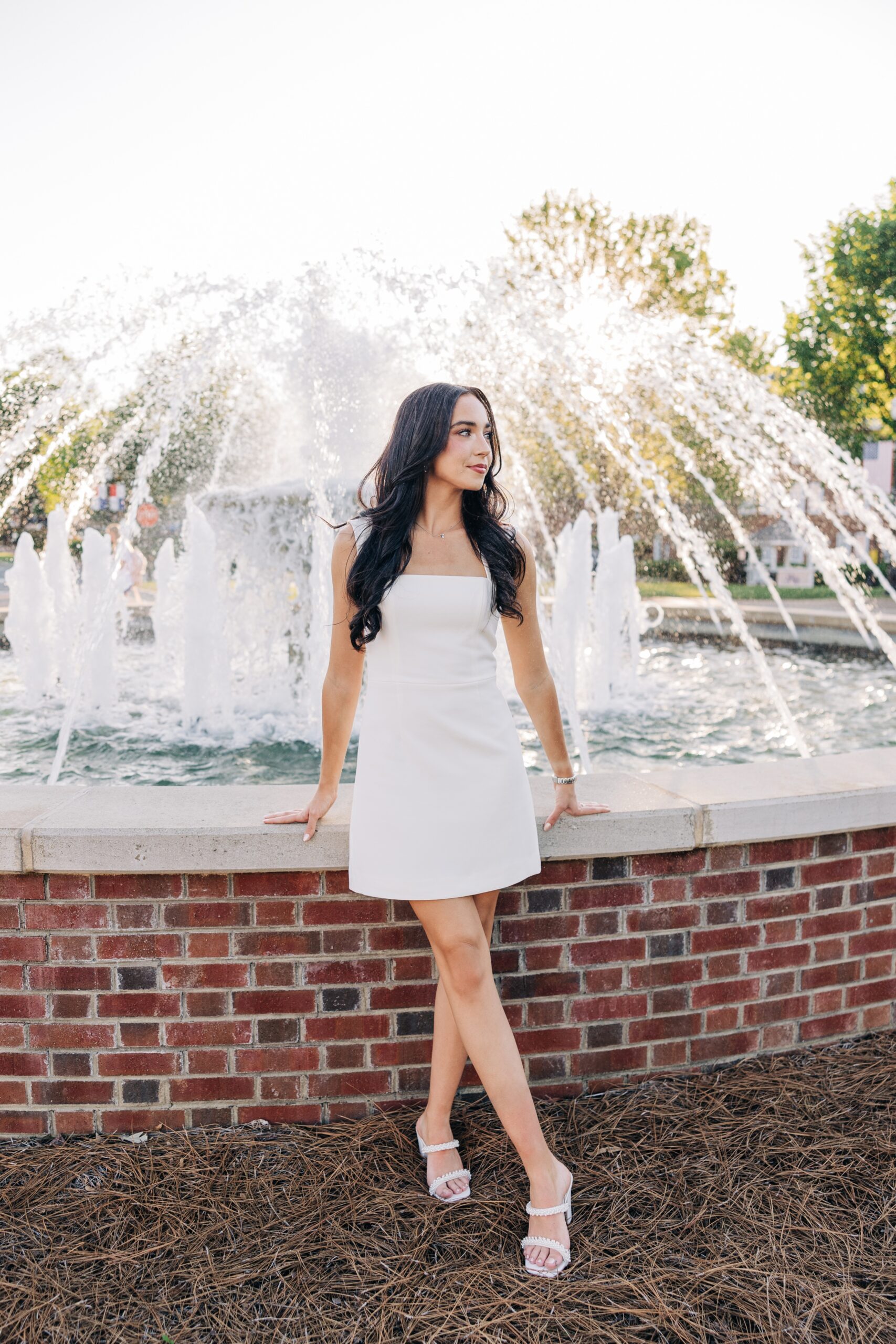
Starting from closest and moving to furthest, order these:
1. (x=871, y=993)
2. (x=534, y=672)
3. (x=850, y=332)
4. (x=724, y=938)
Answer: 1. (x=534, y=672)
2. (x=724, y=938)
3. (x=871, y=993)
4. (x=850, y=332)

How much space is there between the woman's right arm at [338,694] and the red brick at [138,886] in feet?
0.99

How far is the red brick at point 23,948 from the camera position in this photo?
8.62ft

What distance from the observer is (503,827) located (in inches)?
94.1

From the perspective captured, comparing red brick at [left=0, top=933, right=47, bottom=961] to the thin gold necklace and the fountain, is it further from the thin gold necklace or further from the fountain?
the fountain

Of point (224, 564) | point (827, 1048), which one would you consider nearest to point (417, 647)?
point (827, 1048)

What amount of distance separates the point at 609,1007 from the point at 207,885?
119cm

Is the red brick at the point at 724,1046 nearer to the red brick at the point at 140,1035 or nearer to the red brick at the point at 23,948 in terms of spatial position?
the red brick at the point at 140,1035

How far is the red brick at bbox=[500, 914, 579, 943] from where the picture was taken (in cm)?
279

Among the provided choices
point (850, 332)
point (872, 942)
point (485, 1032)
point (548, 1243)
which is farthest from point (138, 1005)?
point (850, 332)

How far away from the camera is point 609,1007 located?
2.87 m

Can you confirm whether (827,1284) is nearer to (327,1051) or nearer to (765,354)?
(327,1051)

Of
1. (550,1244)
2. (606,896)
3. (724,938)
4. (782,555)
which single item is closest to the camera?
(550,1244)

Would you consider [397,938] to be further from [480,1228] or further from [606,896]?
[480,1228]

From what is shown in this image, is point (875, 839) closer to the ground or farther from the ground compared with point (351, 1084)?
farther from the ground
